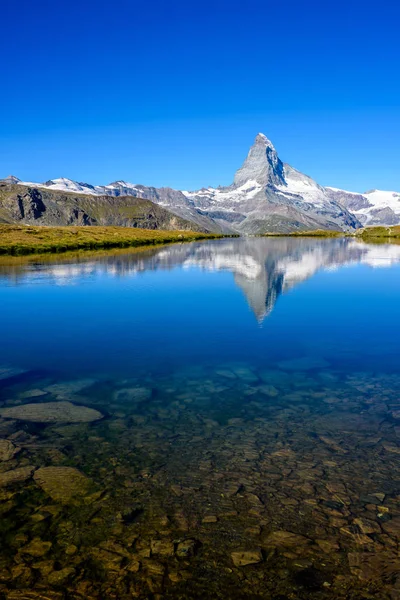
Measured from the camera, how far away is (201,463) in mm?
13727

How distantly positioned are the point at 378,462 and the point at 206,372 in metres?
10.4

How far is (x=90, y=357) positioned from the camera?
25797 mm

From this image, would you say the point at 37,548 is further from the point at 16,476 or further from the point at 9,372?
the point at 9,372

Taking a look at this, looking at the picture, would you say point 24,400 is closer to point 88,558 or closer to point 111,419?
point 111,419

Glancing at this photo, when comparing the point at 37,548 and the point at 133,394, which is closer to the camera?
the point at 37,548

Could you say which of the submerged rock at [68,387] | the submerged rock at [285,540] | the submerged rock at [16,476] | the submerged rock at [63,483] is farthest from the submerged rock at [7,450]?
the submerged rock at [285,540]

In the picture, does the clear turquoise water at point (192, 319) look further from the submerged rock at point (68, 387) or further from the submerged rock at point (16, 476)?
the submerged rock at point (16, 476)

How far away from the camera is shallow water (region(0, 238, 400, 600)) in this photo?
9500 millimetres

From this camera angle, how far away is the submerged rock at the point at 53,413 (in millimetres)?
16906

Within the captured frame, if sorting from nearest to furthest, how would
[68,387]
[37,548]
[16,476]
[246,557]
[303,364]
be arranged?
[246,557]
[37,548]
[16,476]
[68,387]
[303,364]

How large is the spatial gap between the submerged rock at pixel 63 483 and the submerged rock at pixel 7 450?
147cm

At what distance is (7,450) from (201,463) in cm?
628

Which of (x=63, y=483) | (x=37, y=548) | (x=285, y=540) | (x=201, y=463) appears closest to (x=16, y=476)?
(x=63, y=483)

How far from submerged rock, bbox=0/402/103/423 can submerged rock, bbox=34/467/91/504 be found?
143 inches
